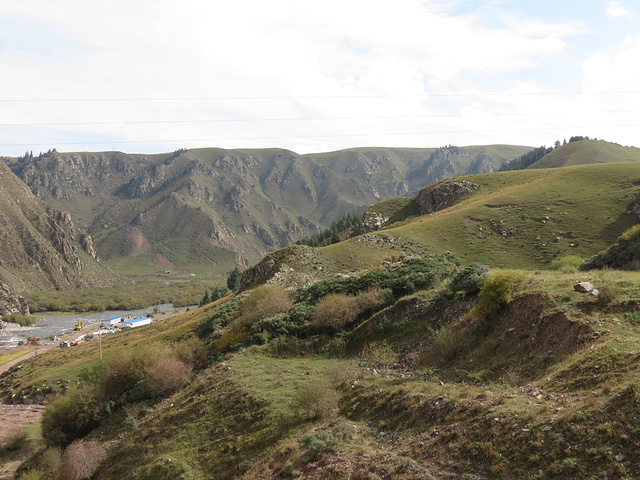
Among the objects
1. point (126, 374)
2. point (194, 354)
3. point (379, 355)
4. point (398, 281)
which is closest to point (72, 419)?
point (126, 374)

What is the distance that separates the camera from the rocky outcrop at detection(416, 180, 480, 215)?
9975 centimetres

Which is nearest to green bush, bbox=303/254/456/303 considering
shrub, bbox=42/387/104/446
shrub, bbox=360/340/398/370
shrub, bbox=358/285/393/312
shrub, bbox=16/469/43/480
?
shrub, bbox=358/285/393/312

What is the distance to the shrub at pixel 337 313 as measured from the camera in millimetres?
26594

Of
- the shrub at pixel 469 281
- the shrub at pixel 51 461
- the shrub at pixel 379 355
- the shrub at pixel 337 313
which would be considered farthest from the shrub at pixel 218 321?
the shrub at pixel 469 281

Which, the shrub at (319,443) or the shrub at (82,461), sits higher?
the shrub at (319,443)

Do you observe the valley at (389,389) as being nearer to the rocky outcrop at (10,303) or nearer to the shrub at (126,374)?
the shrub at (126,374)

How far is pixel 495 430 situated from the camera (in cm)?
1076

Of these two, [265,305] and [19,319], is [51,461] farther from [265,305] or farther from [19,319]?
[19,319]

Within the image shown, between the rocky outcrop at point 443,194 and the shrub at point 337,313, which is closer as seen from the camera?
the shrub at point 337,313

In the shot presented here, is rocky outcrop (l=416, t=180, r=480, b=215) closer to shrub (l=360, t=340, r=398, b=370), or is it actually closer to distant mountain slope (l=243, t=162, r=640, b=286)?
distant mountain slope (l=243, t=162, r=640, b=286)

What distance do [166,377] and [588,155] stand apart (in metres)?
202

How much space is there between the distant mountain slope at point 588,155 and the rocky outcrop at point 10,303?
768 feet

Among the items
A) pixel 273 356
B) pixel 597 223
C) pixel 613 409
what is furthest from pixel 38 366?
pixel 597 223

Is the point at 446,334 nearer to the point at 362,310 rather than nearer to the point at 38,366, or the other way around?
the point at 362,310
